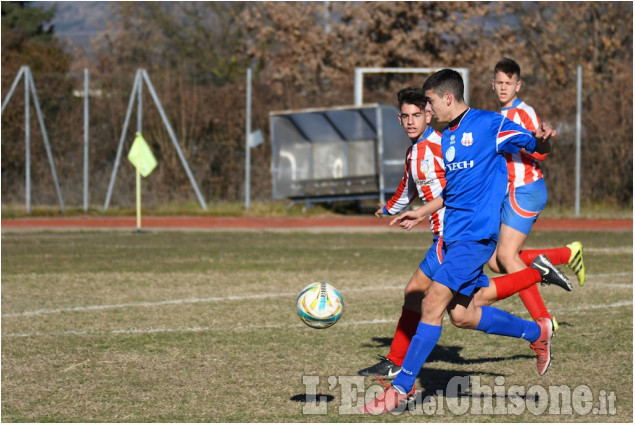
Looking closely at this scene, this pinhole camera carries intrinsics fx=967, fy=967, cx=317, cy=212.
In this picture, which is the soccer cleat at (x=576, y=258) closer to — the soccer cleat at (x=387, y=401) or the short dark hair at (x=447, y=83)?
the short dark hair at (x=447, y=83)

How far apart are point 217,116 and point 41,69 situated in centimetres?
809

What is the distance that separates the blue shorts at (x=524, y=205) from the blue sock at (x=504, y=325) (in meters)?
1.28

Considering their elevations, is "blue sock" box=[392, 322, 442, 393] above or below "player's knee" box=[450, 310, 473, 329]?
below

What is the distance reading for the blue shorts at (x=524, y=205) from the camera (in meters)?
7.17

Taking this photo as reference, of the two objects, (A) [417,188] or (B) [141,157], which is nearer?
(A) [417,188]

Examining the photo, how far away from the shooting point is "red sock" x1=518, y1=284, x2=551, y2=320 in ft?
22.5

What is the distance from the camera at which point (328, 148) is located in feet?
72.6

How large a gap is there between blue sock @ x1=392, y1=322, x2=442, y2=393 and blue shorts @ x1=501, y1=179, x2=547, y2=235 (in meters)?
2.01

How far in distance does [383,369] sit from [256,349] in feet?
4.15

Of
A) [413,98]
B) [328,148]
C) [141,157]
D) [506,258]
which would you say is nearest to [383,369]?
[506,258]

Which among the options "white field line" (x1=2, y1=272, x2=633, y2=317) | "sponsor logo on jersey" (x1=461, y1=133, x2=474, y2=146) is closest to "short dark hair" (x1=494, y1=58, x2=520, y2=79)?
"sponsor logo on jersey" (x1=461, y1=133, x2=474, y2=146)

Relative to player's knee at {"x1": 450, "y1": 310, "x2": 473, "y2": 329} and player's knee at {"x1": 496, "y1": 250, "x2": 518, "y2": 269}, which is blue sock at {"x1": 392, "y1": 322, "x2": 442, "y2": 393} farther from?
player's knee at {"x1": 496, "y1": 250, "x2": 518, "y2": 269}

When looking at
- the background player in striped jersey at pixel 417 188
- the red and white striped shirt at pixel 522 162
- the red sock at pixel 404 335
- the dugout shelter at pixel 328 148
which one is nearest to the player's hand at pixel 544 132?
the background player in striped jersey at pixel 417 188

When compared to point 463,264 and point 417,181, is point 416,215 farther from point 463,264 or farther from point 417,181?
point 417,181
